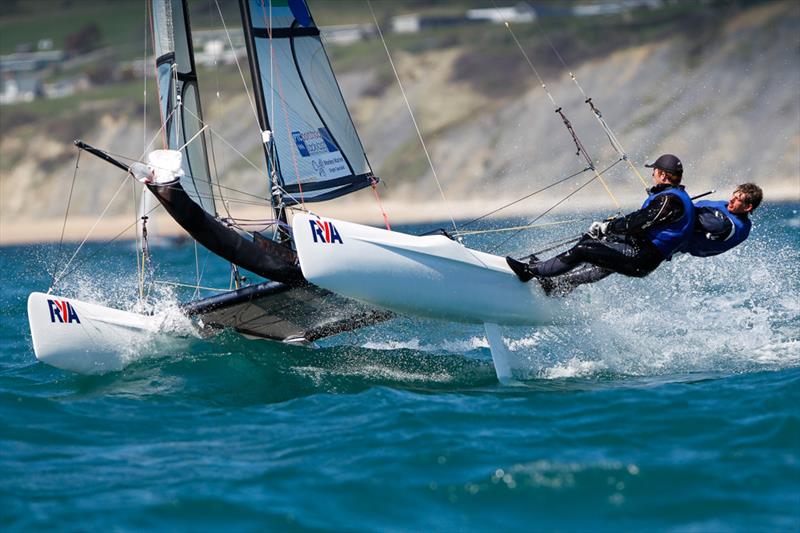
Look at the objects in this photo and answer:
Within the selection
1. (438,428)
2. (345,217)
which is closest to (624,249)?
(438,428)

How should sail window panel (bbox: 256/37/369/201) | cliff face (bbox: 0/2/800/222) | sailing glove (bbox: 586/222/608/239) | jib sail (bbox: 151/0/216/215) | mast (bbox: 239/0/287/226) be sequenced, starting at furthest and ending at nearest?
cliff face (bbox: 0/2/800/222) → sail window panel (bbox: 256/37/369/201) → jib sail (bbox: 151/0/216/215) → mast (bbox: 239/0/287/226) → sailing glove (bbox: 586/222/608/239)

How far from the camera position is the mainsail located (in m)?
7.52

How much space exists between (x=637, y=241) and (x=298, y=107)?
110 inches

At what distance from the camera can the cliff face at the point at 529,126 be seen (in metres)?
29.8

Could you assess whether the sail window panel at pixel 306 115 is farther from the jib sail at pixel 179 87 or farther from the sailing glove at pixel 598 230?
the sailing glove at pixel 598 230

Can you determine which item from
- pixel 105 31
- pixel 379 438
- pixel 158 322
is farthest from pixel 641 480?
pixel 105 31

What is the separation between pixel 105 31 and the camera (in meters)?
63.5

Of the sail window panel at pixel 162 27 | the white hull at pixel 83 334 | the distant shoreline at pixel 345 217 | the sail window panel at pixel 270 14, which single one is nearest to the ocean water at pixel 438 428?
the white hull at pixel 83 334

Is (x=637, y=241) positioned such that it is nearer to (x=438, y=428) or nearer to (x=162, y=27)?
(x=438, y=428)

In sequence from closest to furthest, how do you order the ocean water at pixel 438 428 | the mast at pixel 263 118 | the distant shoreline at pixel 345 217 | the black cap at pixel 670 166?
the ocean water at pixel 438 428
the black cap at pixel 670 166
the mast at pixel 263 118
the distant shoreline at pixel 345 217

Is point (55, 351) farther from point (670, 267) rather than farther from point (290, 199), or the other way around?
point (670, 267)

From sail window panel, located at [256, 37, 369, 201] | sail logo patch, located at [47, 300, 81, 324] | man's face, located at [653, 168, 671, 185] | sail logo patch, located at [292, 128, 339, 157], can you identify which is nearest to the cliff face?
sail window panel, located at [256, 37, 369, 201]

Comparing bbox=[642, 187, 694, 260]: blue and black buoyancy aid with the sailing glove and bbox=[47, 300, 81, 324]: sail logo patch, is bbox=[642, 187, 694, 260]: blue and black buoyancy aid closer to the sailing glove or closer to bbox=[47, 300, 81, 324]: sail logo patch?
the sailing glove

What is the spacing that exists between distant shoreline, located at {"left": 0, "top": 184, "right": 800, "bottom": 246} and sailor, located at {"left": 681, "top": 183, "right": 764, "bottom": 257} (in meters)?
19.6
